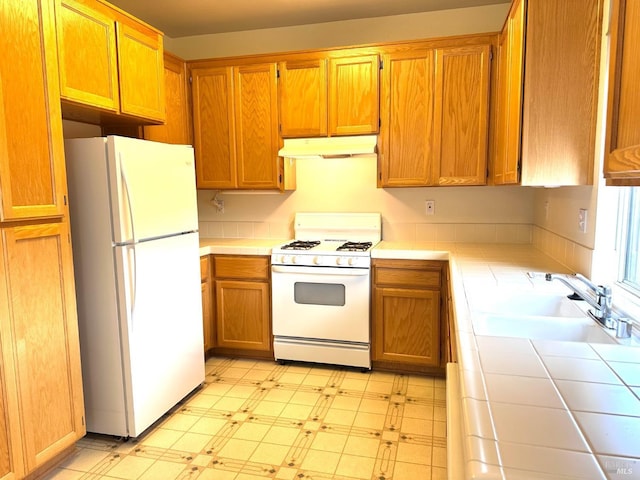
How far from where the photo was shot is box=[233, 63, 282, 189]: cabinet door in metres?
3.24

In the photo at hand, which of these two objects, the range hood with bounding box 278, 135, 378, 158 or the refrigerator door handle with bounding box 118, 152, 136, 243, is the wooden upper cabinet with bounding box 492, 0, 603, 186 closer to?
the range hood with bounding box 278, 135, 378, 158

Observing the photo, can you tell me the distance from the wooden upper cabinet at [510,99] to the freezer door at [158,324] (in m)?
1.87

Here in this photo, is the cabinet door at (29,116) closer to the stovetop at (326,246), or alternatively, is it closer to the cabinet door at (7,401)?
the cabinet door at (7,401)

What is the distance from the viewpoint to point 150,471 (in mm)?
2061

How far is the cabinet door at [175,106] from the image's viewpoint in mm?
3096

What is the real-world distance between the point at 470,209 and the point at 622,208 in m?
1.48

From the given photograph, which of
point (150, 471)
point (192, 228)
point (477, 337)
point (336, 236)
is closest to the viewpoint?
point (477, 337)

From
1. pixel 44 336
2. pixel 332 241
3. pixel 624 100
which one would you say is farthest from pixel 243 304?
pixel 624 100

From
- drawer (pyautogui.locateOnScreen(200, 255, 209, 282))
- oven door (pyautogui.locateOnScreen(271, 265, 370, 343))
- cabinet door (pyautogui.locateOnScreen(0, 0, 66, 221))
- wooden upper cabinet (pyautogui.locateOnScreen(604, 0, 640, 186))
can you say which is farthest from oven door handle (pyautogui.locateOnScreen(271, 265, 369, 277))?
wooden upper cabinet (pyautogui.locateOnScreen(604, 0, 640, 186))

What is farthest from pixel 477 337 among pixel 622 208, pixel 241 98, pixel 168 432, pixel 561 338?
pixel 241 98

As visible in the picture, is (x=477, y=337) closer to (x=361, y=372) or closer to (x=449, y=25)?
(x=361, y=372)

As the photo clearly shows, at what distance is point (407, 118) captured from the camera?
9.96 feet

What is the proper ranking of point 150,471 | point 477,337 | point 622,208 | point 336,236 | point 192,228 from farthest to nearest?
point 336,236 → point 192,228 → point 150,471 → point 622,208 → point 477,337

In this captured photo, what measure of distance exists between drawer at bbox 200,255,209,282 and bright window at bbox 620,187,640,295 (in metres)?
2.53
